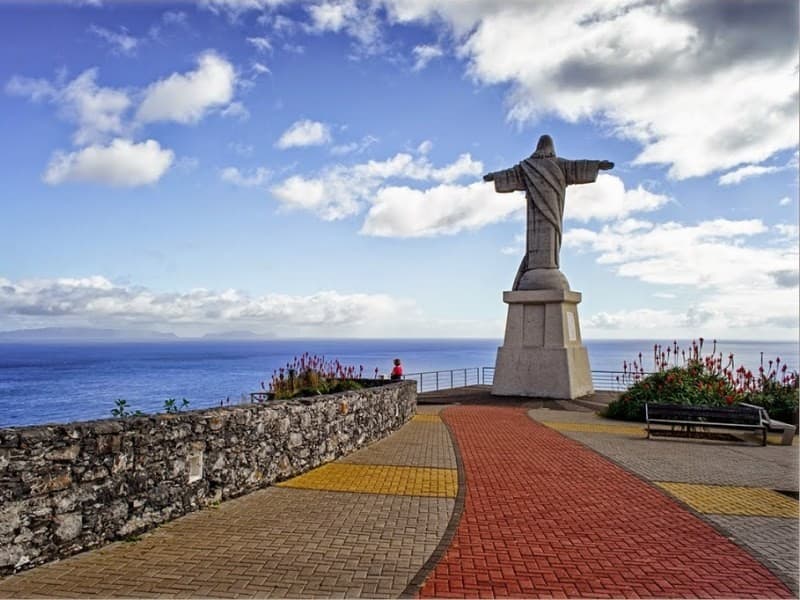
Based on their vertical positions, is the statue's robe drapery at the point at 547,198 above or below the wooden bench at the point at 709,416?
above

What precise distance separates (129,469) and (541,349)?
16.1m

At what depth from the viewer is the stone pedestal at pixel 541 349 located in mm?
19812


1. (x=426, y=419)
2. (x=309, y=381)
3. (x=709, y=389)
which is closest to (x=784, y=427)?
(x=709, y=389)

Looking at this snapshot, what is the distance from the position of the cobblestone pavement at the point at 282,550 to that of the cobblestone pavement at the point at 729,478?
2899 millimetres

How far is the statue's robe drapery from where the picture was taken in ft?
68.1

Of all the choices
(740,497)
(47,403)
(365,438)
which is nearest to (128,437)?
(365,438)

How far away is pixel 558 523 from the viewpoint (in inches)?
248

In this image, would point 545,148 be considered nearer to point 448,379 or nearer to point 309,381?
point 309,381

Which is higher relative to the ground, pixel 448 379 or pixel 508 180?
pixel 508 180

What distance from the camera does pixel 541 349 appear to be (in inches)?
791

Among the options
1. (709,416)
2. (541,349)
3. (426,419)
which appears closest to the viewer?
(709,416)

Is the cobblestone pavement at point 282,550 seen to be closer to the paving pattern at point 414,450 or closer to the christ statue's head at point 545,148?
the paving pattern at point 414,450

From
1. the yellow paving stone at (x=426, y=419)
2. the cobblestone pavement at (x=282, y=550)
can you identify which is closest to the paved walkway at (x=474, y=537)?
the cobblestone pavement at (x=282, y=550)

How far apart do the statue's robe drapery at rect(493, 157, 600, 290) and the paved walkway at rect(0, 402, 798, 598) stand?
11.9 m
